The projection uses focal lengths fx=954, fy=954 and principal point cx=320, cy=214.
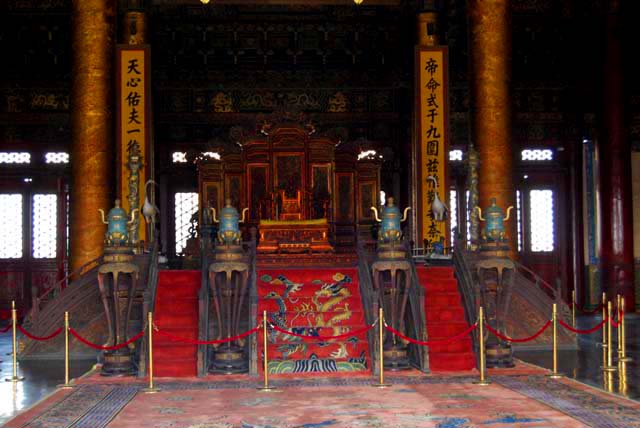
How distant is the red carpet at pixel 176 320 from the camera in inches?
334

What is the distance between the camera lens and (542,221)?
15.9 meters

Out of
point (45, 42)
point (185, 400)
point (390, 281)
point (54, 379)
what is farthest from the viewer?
point (45, 42)

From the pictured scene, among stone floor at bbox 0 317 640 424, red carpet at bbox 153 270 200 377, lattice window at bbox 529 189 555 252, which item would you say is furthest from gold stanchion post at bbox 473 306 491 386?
lattice window at bbox 529 189 555 252

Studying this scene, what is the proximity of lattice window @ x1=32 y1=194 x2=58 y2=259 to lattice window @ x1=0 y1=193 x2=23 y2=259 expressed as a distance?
26cm

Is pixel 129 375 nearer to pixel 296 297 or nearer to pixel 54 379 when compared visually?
pixel 54 379

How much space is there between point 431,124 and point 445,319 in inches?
154

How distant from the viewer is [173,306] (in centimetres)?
923

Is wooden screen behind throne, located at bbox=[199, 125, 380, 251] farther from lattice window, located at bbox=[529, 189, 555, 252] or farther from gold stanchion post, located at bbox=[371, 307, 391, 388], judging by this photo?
gold stanchion post, located at bbox=[371, 307, 391, 388]

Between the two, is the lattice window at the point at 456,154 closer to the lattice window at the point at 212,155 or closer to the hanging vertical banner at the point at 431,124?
the hanging vertical banner at the point at 431,124

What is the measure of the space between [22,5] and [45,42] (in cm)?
88

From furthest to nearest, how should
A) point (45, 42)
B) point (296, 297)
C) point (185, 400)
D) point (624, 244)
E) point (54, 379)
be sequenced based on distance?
point (45, 42), point (624, 244), point (296, 297), point (54, 379), point (185, 400)

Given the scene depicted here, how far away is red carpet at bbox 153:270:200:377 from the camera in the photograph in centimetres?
848

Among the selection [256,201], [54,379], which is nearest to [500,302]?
[54,379]

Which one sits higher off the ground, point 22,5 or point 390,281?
point 22,5
